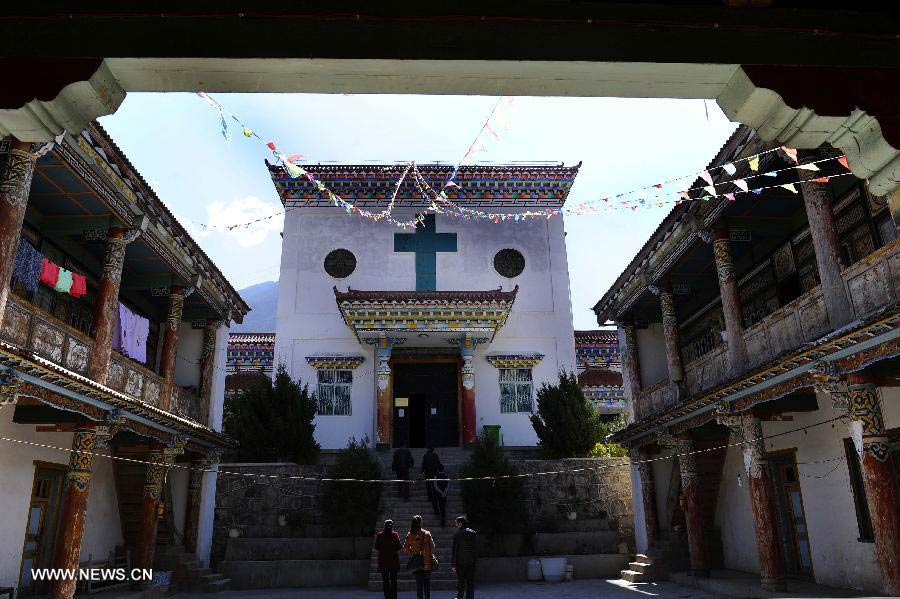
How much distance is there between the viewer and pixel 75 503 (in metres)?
10.6

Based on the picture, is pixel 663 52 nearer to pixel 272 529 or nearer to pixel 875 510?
pixel 875 510

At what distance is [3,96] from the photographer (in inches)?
128

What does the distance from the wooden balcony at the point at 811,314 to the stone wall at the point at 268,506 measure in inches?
369

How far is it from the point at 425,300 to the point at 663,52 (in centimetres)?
1708

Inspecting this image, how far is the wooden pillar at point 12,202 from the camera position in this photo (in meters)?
8.52

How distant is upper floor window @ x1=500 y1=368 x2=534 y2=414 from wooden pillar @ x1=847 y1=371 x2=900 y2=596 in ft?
44.6

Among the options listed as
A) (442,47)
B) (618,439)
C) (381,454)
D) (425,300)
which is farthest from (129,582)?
(442,47)

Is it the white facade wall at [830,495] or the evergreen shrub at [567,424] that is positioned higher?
the evergreen shrub at [567,424]

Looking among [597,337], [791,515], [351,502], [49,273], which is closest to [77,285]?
[49,273]

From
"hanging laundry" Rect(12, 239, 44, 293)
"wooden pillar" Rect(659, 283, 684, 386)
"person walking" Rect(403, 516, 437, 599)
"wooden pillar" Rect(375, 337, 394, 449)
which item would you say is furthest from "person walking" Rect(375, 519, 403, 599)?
"wooden pillar" Rect(375, 337, 394, 449)

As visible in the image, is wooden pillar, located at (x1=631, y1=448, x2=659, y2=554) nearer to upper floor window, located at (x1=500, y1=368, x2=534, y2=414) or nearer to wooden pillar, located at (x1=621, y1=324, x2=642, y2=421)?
wooden pillar, located at (x1=621, y1=324, x2=642, y2=421)

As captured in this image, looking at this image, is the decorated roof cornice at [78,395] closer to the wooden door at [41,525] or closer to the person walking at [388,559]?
the wooden door at [41,525]

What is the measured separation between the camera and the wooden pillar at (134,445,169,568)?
13500 millimetres

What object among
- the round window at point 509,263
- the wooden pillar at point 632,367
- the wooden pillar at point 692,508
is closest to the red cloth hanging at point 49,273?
the wooden pillar at point 692,508
